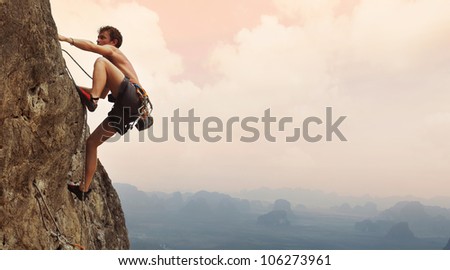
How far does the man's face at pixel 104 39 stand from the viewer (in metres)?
10.5

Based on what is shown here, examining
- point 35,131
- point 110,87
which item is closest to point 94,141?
point 110,87

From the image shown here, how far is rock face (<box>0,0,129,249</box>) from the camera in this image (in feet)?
26.9

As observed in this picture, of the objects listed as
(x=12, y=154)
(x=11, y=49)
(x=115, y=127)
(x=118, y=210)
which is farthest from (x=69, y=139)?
(x=118, y=210)

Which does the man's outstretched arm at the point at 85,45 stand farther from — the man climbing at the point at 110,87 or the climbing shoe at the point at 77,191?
the climbing shoe at the point at 77,191

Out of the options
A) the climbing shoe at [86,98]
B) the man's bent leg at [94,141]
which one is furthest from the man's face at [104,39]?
the man's bent leg at [94,141]

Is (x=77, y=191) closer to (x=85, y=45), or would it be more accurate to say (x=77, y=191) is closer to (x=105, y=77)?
(x=105, y=77)

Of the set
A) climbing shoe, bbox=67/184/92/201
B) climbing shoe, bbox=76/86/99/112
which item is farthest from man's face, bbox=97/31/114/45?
climbing shoe, bbox=67/184/92/201

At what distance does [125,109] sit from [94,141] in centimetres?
128

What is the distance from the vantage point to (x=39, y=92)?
8.93 metres

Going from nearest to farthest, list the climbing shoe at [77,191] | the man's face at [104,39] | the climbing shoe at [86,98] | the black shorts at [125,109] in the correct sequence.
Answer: the black shorts at [125,109], the climbing shoe at [86,98], the man's face at [104,39], the climbing shoe at [77,191]

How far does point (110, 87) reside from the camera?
10250 millimetres

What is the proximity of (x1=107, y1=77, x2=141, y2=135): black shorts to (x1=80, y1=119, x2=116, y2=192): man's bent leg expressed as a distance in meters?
0.17

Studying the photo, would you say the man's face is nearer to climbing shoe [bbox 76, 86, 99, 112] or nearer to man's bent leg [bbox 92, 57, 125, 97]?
man's bent leg [bbox 92, 57, 125, 97]

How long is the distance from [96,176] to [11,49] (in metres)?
7.47
